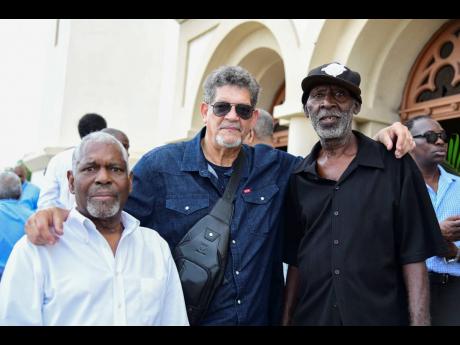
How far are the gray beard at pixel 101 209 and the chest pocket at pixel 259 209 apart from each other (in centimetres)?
74

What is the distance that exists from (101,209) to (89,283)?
1.18 ft

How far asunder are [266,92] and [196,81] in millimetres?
1183

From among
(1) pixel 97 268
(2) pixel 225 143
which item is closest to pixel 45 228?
(1) pixel 97 268

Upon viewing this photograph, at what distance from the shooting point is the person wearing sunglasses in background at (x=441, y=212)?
10.9 feet

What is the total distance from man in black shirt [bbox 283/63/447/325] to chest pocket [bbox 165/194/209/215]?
1.63 ft

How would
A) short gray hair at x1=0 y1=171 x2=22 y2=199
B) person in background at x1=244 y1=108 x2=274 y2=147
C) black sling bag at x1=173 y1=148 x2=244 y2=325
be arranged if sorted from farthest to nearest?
1. short gray hair at x1=0 y1=171 x2=22 y2=199
2. person in background at x1=244 y1=108 x2=274 y2=147
3. black sling bag at x1=173 y1=148 x2=244 y2=325

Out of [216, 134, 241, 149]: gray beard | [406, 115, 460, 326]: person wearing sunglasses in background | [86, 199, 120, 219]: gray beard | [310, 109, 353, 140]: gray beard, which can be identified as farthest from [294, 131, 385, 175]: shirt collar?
[86, 199, 120, 219]: gray beard

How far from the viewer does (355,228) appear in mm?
2654

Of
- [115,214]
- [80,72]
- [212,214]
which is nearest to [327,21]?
[212,214]

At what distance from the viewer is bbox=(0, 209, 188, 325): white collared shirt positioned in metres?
2.22

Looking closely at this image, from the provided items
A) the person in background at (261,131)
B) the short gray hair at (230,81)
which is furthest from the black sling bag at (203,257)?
the person in background at (261,131)

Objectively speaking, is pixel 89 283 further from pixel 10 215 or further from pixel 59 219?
pixel 10 215

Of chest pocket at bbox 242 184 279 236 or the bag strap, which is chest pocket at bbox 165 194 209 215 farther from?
chest pocket at bbox 242 184 279 236

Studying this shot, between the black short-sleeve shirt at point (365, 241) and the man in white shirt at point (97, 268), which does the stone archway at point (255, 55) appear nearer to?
the black short-sleeve shirt at point (365, 241)
